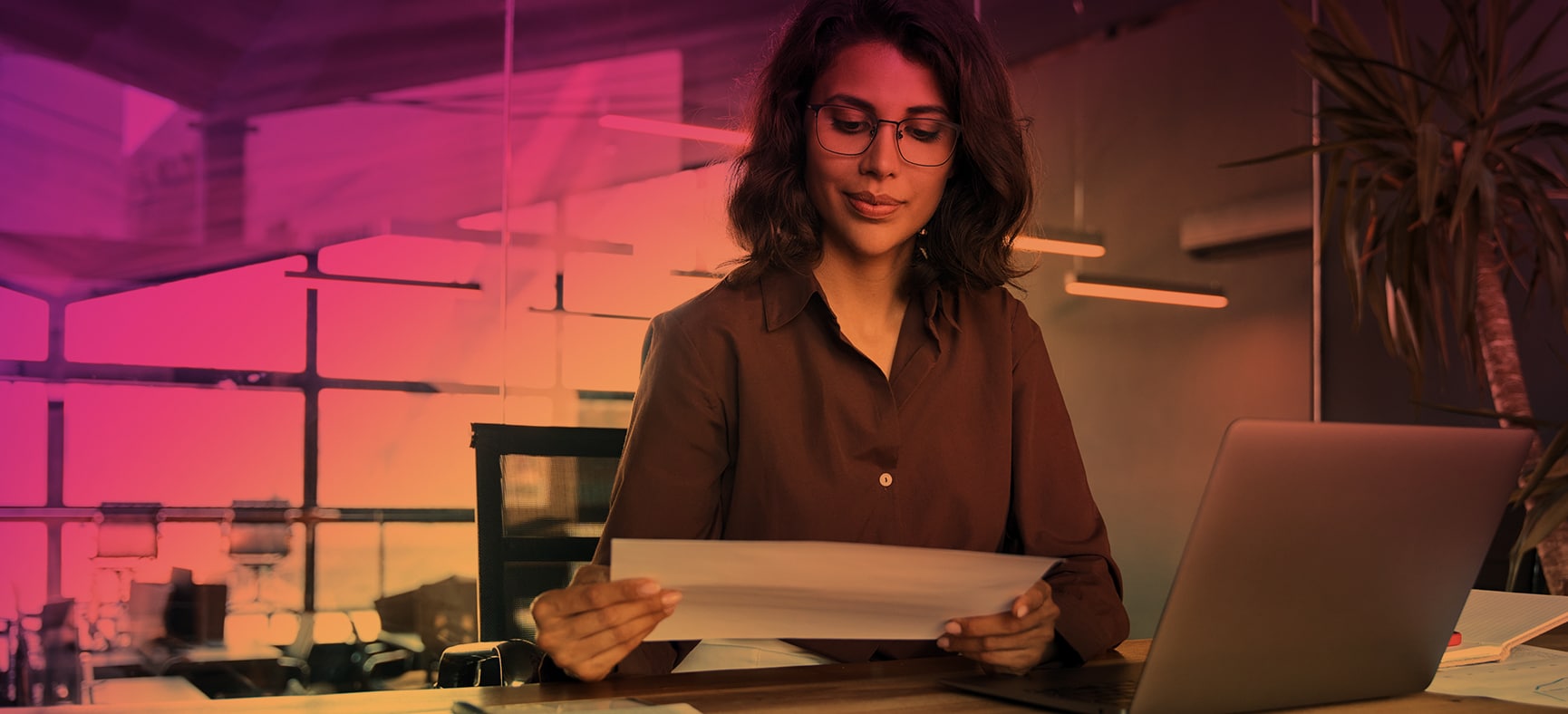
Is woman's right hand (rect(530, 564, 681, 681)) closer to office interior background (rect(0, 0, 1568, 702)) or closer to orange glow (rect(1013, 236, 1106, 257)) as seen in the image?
office interior background (rect(0, 0, 1568, 702))

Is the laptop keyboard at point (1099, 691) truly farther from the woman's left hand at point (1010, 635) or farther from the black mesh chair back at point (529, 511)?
the black mesh chair back at point (529, 511)

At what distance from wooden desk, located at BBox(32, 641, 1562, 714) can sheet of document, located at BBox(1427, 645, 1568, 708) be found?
0.05 meters

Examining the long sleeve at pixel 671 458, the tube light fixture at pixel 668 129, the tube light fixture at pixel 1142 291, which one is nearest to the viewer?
the long sleeve at pixel 671 458

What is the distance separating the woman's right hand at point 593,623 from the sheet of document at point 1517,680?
69 cm

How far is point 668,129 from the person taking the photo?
3820 millimetres

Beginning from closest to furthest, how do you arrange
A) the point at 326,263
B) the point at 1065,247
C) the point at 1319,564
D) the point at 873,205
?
the point at 1319,564, the point at 873,205, the point at 326,263, the point at 1065,247

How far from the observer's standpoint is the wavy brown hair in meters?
1.54

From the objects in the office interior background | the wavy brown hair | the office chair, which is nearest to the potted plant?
the office interior background

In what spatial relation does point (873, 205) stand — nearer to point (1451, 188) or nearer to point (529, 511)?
point (529, 511)

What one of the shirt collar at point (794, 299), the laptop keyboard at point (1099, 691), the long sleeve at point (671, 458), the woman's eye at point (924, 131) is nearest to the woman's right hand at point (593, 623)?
the long sleeve at point (671, 458)

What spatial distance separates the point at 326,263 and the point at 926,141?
231 centimetres

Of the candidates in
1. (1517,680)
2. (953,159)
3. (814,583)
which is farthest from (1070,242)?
(814,583)

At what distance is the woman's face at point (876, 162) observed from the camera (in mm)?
1457

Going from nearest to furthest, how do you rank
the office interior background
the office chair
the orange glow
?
the office chair
the office interior background
the orange glow
